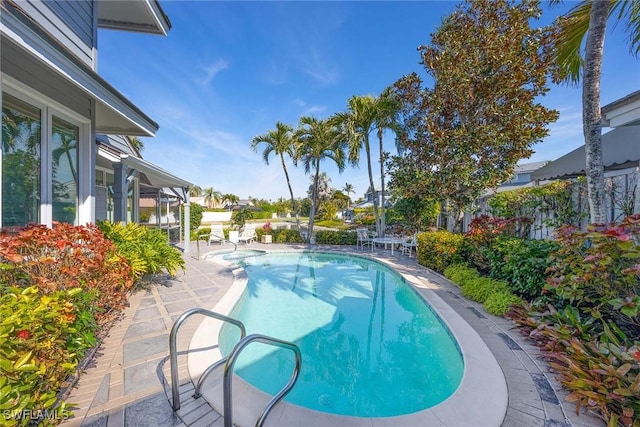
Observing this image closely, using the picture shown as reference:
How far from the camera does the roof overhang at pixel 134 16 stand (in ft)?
20.7

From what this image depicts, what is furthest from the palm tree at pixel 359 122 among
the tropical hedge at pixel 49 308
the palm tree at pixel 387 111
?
the tropical hedge at pixel 49 308

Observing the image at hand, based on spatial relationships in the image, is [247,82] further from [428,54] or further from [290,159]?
[428,54]

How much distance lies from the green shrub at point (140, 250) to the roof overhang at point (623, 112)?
8.50m

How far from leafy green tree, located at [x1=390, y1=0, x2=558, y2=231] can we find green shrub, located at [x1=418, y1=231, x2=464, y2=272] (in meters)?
2.00

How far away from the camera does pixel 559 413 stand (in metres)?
2.46

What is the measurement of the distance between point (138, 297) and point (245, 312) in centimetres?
227

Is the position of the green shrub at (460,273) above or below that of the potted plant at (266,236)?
below

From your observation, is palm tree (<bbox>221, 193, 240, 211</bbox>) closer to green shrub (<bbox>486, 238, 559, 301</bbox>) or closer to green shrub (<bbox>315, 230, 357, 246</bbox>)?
green shrub (<bbox>315, 230, 357, 246</bbox>)

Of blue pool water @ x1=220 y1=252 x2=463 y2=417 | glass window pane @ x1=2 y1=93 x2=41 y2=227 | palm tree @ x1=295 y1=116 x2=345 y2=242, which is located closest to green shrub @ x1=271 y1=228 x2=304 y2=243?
palm tree @ x1=295 y1=116 x2=345 y2=242

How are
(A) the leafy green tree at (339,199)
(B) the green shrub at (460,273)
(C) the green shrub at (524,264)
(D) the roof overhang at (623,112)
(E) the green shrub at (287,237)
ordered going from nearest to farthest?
(D) the roof overhang at (623,112) → (C) the green shrub at (524,264) → (B) the green shrub at (460,273) → (E) the green shrub at (287,237) → (A) the leafy green tree at (339,199)

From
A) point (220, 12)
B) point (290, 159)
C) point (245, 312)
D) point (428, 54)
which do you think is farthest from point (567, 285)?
point (290, 159)

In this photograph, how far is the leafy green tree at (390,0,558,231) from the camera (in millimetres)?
8055

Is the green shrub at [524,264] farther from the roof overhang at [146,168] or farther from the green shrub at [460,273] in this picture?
the roof overhang at [146,168]

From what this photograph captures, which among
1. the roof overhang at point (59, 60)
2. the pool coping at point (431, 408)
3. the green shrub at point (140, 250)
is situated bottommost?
the pool coping at point (431, 408)
